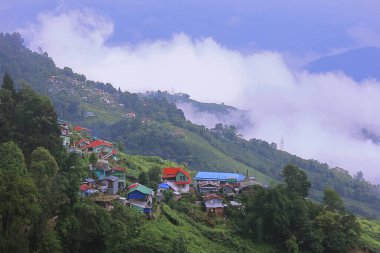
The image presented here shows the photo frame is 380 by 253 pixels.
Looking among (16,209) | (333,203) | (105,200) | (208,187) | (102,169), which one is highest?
(102,169)

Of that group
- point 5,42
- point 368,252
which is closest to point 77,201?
point 368,252

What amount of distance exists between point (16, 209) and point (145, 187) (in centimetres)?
1609

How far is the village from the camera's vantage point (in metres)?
39.3

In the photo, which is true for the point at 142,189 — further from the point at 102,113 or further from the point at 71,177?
the point at 102,113

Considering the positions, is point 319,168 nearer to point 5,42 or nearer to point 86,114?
point 86,114

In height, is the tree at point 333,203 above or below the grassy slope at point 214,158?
below

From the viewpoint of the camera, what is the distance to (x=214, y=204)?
44.5 metres

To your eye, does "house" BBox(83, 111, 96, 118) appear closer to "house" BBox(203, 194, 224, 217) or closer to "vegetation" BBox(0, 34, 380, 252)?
"vegetation" BBox(0, 34, 380, 252)

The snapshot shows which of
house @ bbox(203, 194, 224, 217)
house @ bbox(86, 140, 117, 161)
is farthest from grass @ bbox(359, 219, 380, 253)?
house @ bbox(86, 140, 117, 161)

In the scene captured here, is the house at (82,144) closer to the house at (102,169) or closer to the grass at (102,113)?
the house at (102,169)

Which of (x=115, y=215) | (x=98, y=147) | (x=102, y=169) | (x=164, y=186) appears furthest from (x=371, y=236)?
(x=98, y=147)

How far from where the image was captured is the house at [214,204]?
Answer: 44.1 metres

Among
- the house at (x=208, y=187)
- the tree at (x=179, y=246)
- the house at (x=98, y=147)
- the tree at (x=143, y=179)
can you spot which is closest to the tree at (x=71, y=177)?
the tree at (x=143, y=179)

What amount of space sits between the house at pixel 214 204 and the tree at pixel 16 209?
19.7 metres
